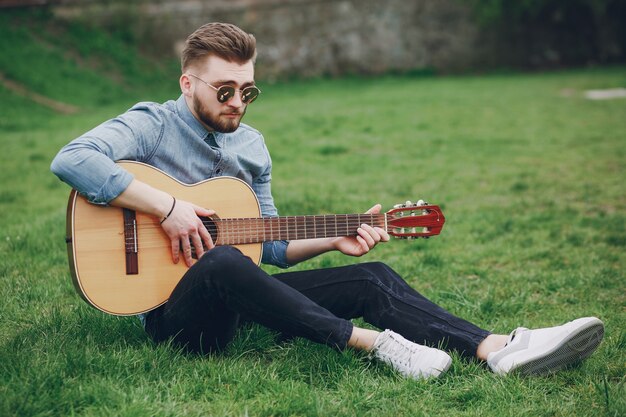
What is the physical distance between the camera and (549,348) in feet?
10.5

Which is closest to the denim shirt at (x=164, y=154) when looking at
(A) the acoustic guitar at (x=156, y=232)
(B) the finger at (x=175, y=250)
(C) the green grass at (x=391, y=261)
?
(A) the acoustic guitar at (x=156, y=232)

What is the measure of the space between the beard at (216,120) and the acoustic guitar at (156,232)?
0.28 m

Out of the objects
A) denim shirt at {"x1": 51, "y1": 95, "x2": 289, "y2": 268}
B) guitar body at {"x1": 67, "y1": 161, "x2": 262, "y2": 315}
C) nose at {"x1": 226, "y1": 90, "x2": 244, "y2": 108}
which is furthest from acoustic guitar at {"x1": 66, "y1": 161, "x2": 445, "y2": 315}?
nose at {"x1": 226, "y1": 90, "x2": 244, "y2": 108}

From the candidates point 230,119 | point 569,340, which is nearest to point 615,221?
point 569,340

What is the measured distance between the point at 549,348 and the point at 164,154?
2.09m

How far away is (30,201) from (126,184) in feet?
15.0

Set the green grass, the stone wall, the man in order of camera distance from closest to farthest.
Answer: the green grass → the man → the stone wall

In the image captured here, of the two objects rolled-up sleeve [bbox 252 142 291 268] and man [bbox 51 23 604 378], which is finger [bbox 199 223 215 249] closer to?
man [bbox 51 23 604 378]

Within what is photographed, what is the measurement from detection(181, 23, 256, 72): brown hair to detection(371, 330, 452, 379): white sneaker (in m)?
1.58

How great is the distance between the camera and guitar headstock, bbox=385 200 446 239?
3506 mm

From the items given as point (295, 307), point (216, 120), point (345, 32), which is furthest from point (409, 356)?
point (345, 32)

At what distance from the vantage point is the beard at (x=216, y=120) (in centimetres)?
356

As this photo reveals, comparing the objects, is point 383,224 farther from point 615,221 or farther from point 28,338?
point 615,221

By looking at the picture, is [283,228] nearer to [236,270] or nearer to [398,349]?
[236,270]
